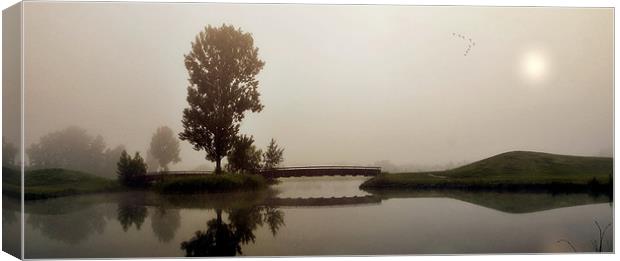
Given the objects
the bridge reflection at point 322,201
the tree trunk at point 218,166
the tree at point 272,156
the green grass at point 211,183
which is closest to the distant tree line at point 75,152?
the green grass at point 211,183

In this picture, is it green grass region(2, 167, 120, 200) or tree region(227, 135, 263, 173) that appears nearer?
green grass region(2, 167, 120, 200)

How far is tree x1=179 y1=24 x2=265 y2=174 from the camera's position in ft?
24.3

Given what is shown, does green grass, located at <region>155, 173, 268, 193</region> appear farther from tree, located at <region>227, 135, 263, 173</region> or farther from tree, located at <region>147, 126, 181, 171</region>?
tree, located at <region>147, 126, 181, 171</region>

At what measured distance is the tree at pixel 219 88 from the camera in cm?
741

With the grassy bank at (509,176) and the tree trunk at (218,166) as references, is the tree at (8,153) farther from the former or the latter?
the grassy bank at (509,176)

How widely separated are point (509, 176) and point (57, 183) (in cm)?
445

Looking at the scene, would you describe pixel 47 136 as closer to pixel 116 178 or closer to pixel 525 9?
pixel 116 178

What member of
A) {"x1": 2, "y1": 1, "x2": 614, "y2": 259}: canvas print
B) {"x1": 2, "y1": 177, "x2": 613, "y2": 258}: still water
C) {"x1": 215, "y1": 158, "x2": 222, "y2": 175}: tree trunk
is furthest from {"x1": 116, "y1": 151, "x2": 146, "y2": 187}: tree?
{"x1": 215, "y1": 158, "x2": 222, "y2": 175}: tree trunk

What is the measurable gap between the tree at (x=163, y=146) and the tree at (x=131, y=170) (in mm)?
157

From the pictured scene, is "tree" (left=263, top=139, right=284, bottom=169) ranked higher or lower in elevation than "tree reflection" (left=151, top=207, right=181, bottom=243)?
higher

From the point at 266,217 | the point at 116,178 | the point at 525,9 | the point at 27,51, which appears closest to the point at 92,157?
the point at 116,178

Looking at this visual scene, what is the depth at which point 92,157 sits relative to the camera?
7.36 metres

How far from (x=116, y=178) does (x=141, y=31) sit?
1.45 m

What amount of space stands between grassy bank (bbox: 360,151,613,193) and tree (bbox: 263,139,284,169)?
2.94ft
